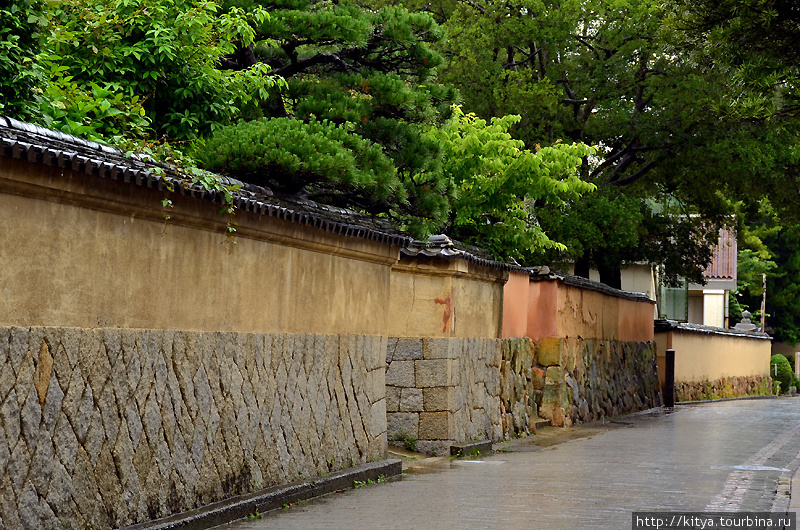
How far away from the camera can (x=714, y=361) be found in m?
40.5

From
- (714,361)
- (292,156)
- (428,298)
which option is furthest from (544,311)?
(714,361)

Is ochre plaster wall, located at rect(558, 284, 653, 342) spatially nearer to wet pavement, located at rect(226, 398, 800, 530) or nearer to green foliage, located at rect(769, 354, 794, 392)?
wet pavement, located at rect(226, 398, 800, 530)

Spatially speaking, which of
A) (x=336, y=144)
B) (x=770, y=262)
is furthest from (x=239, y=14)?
(x=770, y=262)

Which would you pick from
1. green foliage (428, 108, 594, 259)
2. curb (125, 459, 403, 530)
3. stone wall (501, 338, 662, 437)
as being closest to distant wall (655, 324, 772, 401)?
stone wall (501, 338, 662, 437)

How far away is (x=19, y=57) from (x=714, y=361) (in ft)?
114

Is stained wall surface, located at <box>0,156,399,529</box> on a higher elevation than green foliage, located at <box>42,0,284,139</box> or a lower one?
lower

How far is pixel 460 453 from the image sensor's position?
15312mm

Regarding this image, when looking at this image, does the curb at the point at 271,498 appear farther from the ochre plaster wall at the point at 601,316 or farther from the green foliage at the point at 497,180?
the ochre plaster wall at the point at 601,316

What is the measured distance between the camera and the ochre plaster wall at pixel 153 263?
24.0 feet

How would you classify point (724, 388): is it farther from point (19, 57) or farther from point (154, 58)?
point (19, 57)

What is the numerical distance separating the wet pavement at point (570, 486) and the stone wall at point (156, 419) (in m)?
0.61

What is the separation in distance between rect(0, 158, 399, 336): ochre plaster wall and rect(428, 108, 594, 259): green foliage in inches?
328

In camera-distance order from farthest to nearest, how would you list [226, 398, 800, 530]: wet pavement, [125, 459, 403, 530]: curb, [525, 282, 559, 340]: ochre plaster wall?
1. [525, 282, 559, 340]: ochre plaster wall
2. [226, 398, 800, 530]: wet pavement
3. [125, 459, 403, 530]: curb

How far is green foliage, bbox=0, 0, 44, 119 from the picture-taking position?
31.4ft
